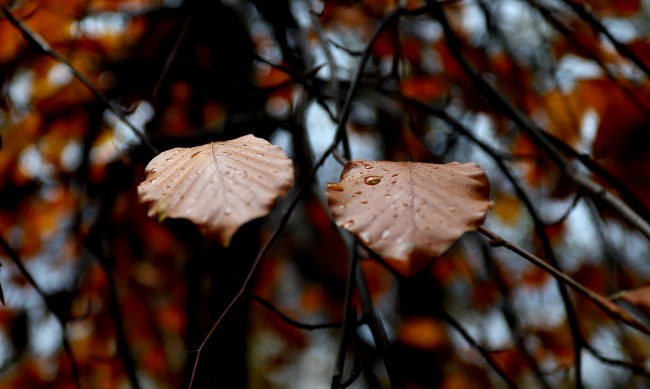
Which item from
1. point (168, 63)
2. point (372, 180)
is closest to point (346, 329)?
point (372, 180)

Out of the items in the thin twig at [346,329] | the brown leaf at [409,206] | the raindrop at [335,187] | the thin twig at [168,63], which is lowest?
the thin twig at [346,329]

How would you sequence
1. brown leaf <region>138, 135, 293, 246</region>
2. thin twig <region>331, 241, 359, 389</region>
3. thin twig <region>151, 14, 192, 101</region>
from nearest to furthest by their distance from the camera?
brown leaf <region>138, 135, 293, 246</region>
thin twig <region>331, 241, 359, 389</region>
thin twig <region>151, 14, 192, 101</region>

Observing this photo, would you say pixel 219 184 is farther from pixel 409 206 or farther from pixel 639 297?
pixel 639 297

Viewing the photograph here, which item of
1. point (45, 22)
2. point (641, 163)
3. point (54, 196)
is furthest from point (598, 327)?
point (45, 22)

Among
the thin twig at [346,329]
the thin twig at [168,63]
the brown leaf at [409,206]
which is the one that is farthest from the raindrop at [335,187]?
the thin twig at [168,63]

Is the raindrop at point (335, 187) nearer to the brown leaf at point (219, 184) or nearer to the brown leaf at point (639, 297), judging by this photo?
the brown leaf at point (219, 184)

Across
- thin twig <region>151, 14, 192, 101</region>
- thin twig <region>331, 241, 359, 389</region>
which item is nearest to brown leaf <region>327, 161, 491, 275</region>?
thin twig <region>331, 241, 359, 389</region>

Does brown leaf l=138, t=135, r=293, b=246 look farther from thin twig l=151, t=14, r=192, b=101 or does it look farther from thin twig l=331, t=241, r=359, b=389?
thin twig l=151, t=14, r=192, b=101

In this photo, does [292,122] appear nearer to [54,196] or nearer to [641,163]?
[641,163]
